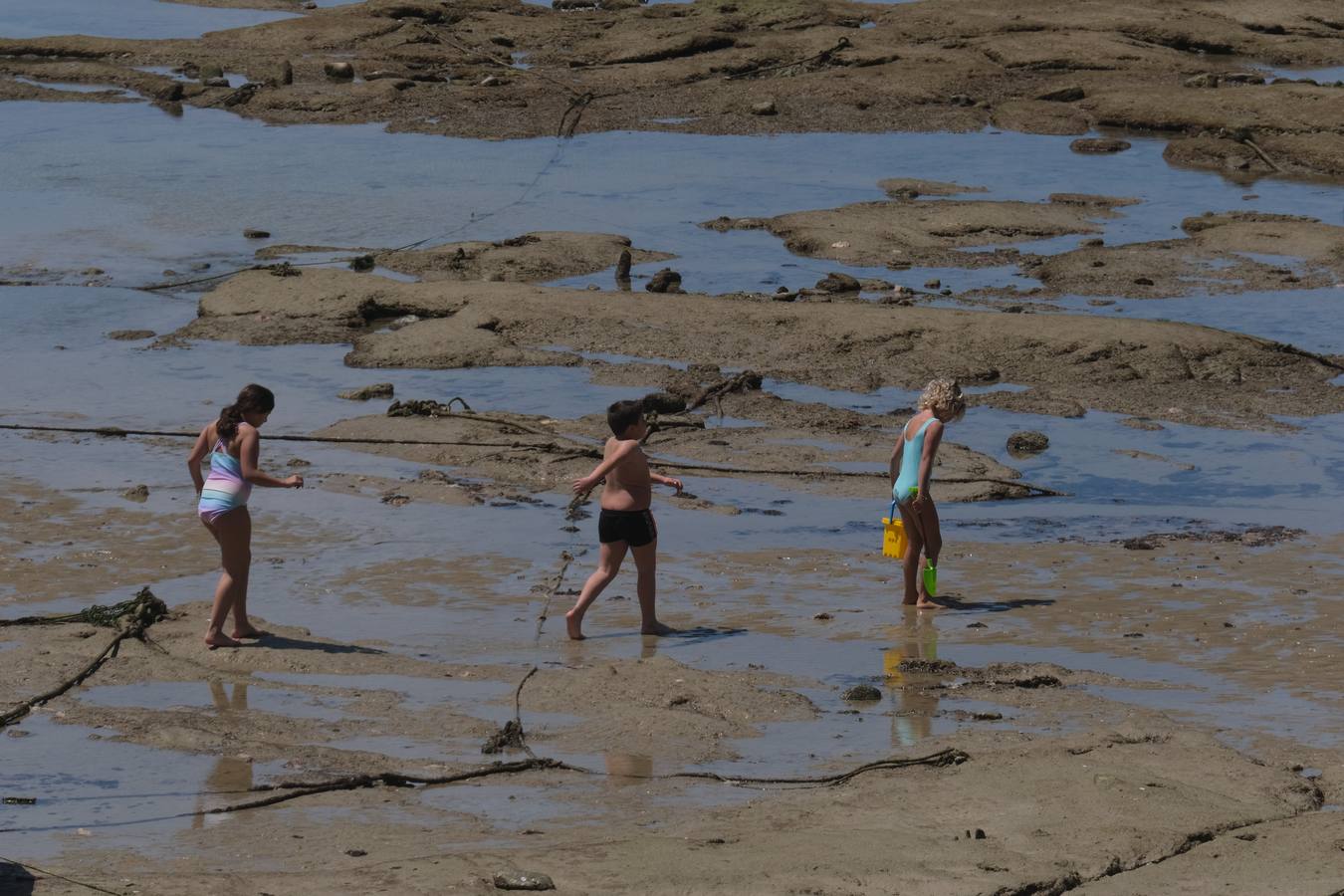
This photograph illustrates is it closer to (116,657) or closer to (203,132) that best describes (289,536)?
(116,657)

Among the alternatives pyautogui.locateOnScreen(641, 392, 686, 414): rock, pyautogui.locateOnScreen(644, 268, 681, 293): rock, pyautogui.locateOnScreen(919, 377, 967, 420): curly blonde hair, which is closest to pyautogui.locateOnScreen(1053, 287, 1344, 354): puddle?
pyautogui.locateOnScreen(644, 268, 681, 293): rock

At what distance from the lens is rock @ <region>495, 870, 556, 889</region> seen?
18.0ft

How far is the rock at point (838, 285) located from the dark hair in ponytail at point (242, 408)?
9.43 meters

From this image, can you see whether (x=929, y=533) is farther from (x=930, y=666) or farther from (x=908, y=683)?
(x=908, y=683)

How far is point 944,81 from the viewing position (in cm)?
2972

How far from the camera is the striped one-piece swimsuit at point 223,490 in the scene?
8562 millimetres

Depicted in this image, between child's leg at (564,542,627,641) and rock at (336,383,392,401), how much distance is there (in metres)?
5.55

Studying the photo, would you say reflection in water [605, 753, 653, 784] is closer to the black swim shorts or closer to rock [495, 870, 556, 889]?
rock [495, 870, 556, 889]

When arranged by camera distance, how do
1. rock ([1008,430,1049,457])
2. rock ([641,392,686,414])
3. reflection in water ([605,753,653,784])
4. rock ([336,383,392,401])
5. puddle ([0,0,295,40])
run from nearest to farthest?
1. reflection in water ([605,753,653,784])
2. rock ([1008,430,1049,457])
3. rock ([641,392,686,414])
4. rock ([336,383,392,401])
5. puddle ([0,0,295,40])

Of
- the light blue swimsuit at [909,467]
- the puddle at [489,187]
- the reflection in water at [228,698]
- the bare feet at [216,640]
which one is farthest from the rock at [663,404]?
the reflection in water at [228,698]

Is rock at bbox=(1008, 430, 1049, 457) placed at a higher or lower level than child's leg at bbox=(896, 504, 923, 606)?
lower

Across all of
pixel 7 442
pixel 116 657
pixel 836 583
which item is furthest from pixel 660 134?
pixel 116 657

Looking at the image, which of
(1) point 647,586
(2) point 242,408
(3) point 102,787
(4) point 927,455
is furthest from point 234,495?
(4) point 927,455

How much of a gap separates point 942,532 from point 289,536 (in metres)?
4.04
